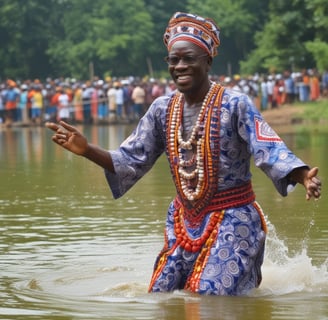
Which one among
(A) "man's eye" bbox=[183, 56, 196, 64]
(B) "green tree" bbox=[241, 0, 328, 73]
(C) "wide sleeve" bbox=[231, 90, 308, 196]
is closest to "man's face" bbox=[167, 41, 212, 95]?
(A) "man's eye" bbox=[183, 56, 196, 64]

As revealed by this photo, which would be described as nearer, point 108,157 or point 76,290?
point 108,157

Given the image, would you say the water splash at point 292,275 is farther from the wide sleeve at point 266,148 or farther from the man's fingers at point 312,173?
the man's fingers at point 312,173

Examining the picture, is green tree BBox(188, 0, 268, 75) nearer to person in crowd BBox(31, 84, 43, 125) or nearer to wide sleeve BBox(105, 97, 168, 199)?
person in crowd BBox(31, 84, 43, 125)

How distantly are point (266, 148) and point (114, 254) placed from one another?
2990 millimetres

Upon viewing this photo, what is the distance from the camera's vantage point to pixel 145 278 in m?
8.54

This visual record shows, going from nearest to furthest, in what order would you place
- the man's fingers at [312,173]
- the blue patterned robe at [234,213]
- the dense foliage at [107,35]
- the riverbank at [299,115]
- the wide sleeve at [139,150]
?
1. the man's fingers at [312,173]
2. the blue patterned robe at [234,213]
3. the wide sleeve at [139,150]
4. the riverbank at [299,115]
5. the dense foliage at [107,35]

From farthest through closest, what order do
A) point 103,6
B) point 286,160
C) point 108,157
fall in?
point 103,6
point 108,157
point 286,160

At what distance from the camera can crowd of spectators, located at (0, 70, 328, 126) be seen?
134 feet

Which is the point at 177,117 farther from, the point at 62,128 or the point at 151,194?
the point at 151,194

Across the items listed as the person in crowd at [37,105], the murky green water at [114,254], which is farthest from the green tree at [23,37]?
the murky green water at [114,254]

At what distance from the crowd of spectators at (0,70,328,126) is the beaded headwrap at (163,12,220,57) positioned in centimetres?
3312

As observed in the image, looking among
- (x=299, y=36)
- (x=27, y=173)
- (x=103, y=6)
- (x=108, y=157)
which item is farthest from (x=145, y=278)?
(x=103, y=6)

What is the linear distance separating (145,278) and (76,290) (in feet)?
2.03

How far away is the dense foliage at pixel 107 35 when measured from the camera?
174 ft
